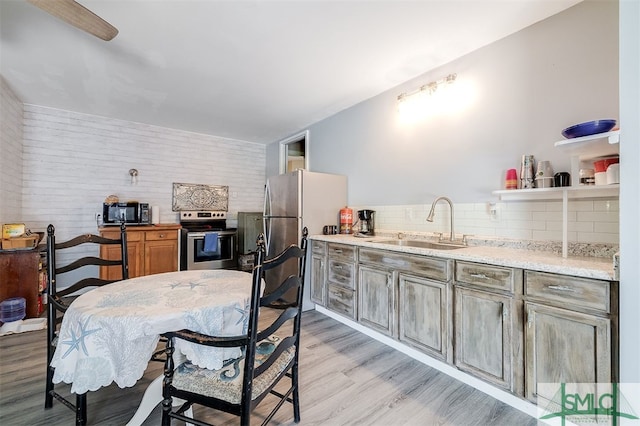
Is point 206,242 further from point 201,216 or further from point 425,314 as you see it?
point 425,314

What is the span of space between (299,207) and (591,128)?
8.36ft

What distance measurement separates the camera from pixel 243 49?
2.41 m

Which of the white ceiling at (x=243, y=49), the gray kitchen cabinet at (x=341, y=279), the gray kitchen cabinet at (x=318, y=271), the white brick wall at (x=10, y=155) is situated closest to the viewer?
the white ceiling at (x=243, y=49)

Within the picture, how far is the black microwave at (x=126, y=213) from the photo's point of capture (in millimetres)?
3873

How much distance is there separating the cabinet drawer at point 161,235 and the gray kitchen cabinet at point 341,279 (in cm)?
251

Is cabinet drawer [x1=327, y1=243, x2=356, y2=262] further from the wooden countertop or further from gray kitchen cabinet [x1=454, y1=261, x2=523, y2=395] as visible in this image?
the wooden countertop

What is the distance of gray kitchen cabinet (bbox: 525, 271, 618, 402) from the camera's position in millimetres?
1321

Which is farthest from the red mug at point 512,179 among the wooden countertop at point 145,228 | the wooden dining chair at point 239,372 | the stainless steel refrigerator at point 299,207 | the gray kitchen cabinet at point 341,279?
A: the wooden countertop at point 145,228

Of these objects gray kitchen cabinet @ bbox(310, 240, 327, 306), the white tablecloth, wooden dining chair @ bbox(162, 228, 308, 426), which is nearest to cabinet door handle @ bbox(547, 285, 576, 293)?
wooden dining chair @ bbox(162, 228, 308, 426)

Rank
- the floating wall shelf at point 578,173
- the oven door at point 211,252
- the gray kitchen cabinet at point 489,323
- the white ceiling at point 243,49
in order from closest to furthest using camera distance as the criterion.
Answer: the floating wall shelf at point 578,173 < the gray kitchen cabinet at point 489,323 < the white ceiling at point 243,49 < the oven door at point 211,252

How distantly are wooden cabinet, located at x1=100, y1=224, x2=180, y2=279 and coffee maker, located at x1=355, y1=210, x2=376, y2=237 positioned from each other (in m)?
2.75

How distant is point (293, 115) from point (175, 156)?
222 centimetres

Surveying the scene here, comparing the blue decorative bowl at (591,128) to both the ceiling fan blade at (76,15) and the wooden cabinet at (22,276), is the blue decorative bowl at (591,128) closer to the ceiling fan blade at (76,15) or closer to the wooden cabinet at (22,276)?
the ceiling fan blade at (76,15)

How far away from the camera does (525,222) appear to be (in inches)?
84.6
